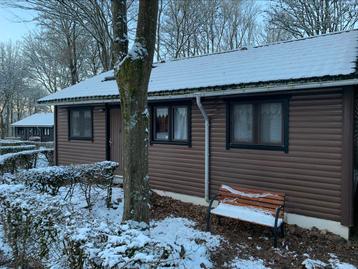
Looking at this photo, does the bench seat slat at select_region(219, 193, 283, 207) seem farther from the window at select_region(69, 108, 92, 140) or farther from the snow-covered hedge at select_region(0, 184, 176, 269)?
the window at select_region(69, 108, 92, 140)

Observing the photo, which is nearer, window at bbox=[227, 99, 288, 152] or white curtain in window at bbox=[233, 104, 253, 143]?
window at bbox=[227, 99, 288, 152]

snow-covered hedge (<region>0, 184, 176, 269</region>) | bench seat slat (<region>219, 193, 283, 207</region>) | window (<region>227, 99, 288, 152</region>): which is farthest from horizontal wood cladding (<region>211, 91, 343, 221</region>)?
snow-covered hedge (<region>0, 184, 176, 269</region>)

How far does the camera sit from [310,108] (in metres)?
6.03

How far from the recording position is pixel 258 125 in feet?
22.1

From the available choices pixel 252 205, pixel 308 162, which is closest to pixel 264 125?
pixel 308 162

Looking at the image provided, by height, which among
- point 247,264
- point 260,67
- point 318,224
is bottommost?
point 247,264

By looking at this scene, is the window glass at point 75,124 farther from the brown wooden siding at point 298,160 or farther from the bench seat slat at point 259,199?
the bench seat slat at point 259,199

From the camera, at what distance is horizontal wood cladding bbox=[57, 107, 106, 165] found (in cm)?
1032

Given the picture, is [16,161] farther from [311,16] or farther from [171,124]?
[311,16]

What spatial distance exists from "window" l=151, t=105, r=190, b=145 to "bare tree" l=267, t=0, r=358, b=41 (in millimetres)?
12462

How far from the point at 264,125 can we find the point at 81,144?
262 inches

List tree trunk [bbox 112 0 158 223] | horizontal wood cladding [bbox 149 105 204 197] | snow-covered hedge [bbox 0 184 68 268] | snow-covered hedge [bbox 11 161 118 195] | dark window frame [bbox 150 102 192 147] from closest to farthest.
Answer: snow-covered hedge [bbox 0 184 68 268], tree trunk [bbox 112 0 158 223], snow-covered hedge [bbox 11 161 118 195], horizontal wood cladding [bbox 149 105 204 197], dark window frame [bbox 150 102 192 147]

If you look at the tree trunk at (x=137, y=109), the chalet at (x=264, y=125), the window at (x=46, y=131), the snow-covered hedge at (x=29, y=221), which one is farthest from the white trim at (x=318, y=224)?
the window at (x=46, y=131)

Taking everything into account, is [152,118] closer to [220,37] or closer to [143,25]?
[143,25]
